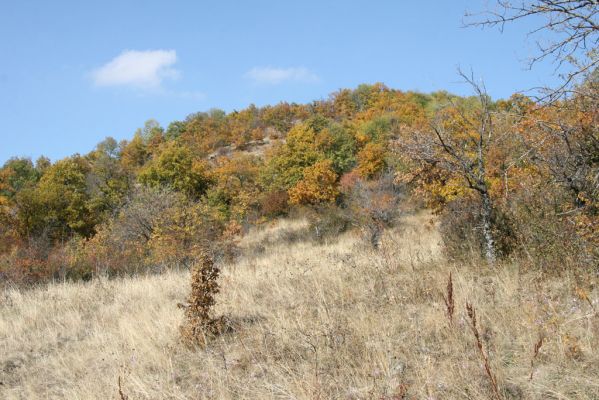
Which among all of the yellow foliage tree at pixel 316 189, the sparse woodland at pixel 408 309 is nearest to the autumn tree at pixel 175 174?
the yellow foliage tree at pixel 316 189

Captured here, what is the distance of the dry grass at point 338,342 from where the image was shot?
11.3 feet

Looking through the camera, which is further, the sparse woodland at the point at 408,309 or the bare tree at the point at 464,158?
the bare tree at the point at 464,158

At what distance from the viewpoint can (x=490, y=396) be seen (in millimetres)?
3023

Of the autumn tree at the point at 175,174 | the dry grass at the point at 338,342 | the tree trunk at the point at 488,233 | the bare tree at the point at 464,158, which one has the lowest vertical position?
the dry grass at the point at 338,342

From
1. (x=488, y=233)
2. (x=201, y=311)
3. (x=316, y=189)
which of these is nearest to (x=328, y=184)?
(x=316, y=189)

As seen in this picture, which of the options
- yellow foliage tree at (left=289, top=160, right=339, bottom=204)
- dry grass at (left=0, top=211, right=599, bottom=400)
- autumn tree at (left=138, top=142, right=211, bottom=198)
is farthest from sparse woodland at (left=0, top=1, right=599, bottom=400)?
autumn tree at (left=138, top=142, right=211, bottom=198)

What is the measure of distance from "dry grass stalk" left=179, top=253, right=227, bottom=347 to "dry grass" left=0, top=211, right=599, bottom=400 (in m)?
0.17

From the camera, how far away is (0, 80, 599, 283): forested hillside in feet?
19.7

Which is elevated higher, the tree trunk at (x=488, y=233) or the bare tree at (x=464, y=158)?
the bare tree at (x=464, y=158)

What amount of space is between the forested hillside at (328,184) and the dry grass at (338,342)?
3.38 ft

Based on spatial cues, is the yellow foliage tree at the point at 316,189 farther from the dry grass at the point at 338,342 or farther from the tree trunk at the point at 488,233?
the tree trunk at the point at 488,233

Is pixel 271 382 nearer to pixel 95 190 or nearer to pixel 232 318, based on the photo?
pixel 232 318

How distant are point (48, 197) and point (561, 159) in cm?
3828

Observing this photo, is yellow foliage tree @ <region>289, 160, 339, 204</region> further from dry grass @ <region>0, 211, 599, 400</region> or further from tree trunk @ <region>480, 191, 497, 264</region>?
tree trunk @ <region>480, 191, 497, 264</region>
